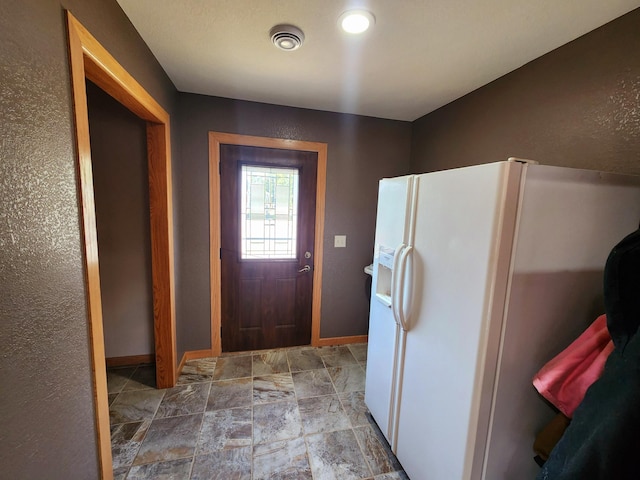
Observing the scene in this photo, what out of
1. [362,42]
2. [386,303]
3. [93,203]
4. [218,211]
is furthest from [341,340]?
[362,42]

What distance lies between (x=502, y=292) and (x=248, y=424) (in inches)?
70.6

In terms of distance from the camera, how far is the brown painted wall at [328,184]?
7.61 ft

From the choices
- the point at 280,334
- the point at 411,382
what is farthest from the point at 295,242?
the point at 411,382

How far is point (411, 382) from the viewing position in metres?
1.41

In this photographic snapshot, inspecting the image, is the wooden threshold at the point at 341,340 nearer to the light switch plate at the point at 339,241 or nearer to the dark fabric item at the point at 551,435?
the light switch plate at the point at 339,241

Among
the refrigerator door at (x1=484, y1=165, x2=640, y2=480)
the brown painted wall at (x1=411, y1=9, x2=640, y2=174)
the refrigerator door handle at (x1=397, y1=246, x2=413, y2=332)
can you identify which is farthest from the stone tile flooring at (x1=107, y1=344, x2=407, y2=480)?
the brown painted wall at (x1=411, y1=9, x2=640, y2=174)

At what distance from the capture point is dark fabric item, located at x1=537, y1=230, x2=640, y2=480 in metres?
0.64

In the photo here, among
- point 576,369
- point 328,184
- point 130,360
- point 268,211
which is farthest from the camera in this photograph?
point 328,184

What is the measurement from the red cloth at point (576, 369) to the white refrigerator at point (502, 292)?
75mm

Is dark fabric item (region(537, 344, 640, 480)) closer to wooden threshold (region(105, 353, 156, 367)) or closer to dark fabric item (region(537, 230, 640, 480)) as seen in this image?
dark fabric item (region(537, 230, 640, 480))

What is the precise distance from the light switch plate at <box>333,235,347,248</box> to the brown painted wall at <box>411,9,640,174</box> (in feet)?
4.34

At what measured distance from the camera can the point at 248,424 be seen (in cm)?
180

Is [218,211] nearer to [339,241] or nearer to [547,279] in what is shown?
[339,241]

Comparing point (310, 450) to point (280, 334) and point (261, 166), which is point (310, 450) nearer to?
point (280, 334)
